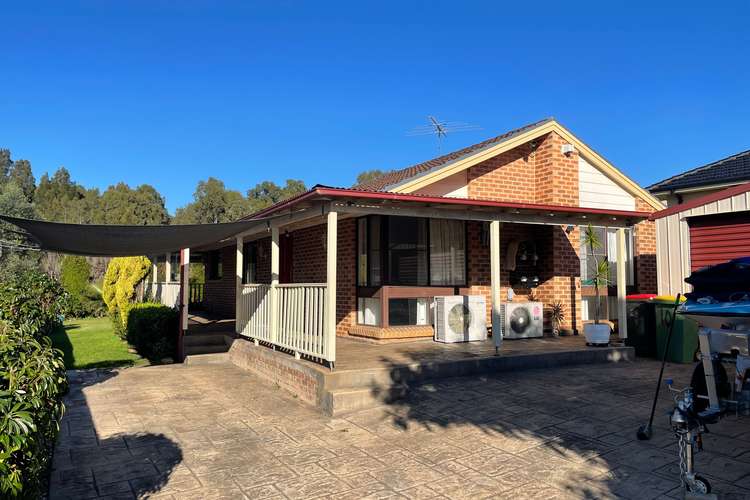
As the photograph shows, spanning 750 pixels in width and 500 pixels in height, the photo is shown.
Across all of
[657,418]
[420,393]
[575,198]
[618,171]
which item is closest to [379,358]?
[420,393]

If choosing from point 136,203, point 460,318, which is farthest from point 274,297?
point 136,203

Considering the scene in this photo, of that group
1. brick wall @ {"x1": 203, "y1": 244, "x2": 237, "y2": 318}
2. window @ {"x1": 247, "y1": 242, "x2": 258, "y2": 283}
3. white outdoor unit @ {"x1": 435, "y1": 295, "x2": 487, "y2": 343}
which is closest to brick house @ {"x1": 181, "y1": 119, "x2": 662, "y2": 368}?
white outdoor unit @ {"x1": 435, "y1": 295, "x2": 487, "y2": 343}

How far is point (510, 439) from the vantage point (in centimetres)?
504

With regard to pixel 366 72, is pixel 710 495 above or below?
below

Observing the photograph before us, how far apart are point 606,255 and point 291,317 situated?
25.8ft

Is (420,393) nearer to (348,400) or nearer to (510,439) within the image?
(348,400)

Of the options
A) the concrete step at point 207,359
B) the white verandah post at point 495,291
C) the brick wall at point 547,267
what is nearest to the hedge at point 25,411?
the white verandah post at point 495,291

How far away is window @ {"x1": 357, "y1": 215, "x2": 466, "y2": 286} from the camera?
9.82 meters

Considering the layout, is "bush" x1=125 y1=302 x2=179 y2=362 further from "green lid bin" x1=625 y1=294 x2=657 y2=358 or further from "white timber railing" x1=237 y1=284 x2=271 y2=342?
"green lid bin" x1=625 y1=294 x2=657 y2=358

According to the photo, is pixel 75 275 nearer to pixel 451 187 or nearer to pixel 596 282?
pixel 451 187

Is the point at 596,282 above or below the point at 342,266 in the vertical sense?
below

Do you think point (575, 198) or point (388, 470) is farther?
point (575, 198)

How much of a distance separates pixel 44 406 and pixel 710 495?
4.23 metres

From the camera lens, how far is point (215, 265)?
58.7ft
